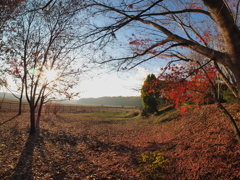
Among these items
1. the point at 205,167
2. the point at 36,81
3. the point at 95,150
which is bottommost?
the point at 95,150

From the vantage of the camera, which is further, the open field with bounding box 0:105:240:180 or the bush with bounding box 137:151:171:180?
the open field with bounding box 0:105:240:180

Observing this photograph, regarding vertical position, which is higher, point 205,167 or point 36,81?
point 36,81

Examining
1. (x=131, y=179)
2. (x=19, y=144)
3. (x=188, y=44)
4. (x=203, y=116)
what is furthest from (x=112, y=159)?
(x=203, y=116)

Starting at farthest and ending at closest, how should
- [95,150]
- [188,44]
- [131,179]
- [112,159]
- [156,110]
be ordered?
1. [156,110]
2. [95,150]
3. [112,159]
4. [131,179]
5. [188,44]

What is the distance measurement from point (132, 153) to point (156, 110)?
496 inches

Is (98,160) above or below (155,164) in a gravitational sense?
below

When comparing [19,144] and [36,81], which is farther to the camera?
[36,81]

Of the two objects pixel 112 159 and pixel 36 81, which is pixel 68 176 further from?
pixel 36 81

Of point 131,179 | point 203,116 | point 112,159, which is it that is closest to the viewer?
point 131,179

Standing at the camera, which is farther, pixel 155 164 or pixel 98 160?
pixel 98 160

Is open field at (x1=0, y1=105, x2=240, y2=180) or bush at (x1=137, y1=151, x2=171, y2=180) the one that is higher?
bush at (x1=137, y1=151, x2=171, y2=180)

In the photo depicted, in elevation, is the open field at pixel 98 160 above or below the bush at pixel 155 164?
below

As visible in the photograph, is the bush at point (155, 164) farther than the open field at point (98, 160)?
No

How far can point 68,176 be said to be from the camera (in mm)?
4629
